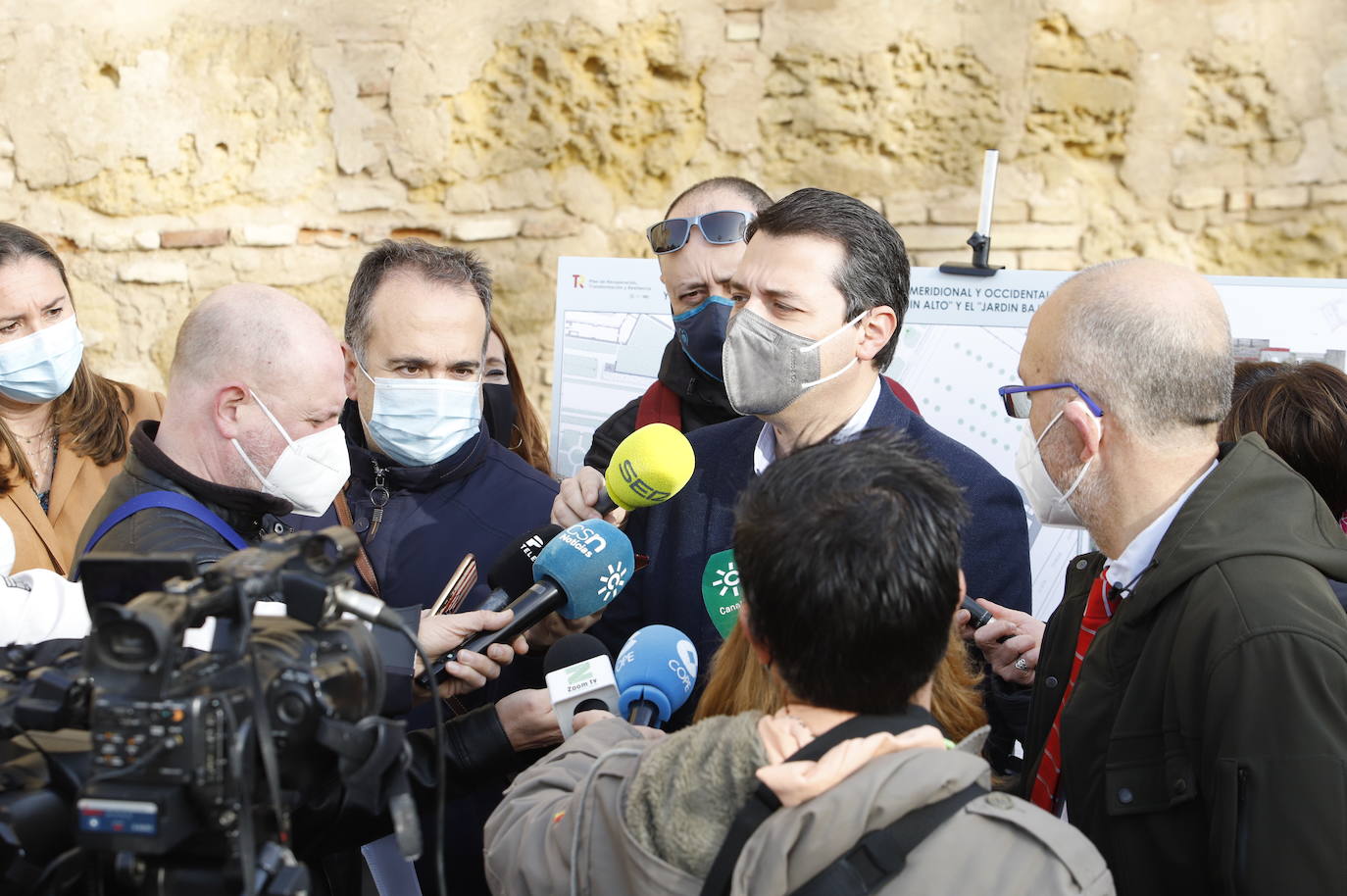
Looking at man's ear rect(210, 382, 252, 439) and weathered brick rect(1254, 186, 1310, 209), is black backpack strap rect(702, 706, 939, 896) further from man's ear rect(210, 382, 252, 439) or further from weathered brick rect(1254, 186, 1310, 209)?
weathered brick rect(1254, 186, 1310, 209)

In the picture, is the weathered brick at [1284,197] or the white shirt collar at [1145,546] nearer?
the white shirt collar at [1145,546]

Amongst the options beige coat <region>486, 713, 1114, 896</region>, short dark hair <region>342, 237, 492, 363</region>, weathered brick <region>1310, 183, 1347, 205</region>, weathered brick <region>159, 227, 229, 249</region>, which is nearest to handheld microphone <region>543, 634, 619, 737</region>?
beige coat <region>486, 713, 1114, 896</region>

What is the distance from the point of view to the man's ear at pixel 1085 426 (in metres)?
2.12

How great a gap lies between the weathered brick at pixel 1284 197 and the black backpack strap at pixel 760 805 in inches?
215

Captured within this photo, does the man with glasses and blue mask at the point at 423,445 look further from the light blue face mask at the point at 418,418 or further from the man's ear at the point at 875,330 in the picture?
the man's ear at the point at 875,330

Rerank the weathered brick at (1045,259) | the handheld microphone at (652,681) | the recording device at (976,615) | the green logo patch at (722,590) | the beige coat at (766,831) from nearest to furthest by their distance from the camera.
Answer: the beige coat at (766,831) < the handheld microphone at (652,681) < the recording device at (976,615) < the green logo patch at (722,590) < the weathered brick at (1045,259)

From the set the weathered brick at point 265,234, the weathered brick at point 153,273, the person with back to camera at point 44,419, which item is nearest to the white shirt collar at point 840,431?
the person with back to camera at point 44,419

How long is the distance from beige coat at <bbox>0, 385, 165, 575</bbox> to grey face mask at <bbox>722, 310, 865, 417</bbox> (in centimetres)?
177

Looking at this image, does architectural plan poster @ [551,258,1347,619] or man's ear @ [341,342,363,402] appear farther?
architectural plan poster @ [551,258,1347,619]

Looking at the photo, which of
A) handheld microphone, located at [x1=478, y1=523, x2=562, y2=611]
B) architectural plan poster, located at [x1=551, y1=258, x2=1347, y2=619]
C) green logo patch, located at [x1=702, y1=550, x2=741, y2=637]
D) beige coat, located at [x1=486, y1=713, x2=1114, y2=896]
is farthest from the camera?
→ architectural plan poster, located at [x1=551, y1=258, x2=1347, y2=619]

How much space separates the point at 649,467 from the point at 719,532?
345mm

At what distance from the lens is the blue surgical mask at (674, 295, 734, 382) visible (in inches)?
136

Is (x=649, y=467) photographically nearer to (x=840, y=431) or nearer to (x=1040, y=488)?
(x=840, y=431)

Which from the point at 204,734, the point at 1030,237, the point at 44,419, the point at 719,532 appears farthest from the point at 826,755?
the point at 1030,237
